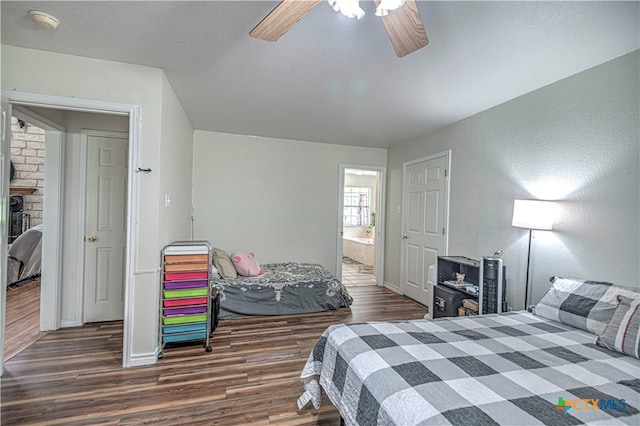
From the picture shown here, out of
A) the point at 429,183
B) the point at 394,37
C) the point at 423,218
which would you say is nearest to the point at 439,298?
the point at 423,218

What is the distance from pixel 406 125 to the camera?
3799 mm

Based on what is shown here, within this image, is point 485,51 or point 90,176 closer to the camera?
point 485,51

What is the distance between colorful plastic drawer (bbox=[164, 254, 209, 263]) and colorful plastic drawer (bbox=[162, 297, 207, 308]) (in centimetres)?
35

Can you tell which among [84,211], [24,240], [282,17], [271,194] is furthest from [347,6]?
[24,240]

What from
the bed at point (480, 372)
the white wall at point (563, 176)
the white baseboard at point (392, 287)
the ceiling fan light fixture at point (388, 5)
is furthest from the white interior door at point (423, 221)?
the ceiling fan light fixture at point (388, 5)

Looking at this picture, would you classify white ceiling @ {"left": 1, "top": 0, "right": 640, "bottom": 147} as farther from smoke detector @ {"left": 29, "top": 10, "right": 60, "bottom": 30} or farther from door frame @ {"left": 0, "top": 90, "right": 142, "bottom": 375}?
door frame @ {"left": 0, "top": 90, "right": 142, "bottom": 375}

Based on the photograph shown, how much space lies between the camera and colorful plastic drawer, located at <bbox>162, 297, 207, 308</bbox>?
257cm

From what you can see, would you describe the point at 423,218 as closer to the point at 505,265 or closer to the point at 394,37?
the point at 505,265

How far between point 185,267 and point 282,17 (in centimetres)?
214

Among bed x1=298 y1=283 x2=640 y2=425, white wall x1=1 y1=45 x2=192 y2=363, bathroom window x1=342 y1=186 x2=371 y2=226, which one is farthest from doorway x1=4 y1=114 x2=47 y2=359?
bathroom window x1=342 y1=186 x2=371 y2=226

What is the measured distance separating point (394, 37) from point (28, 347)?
3799 mm

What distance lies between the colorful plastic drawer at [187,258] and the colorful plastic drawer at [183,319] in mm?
507

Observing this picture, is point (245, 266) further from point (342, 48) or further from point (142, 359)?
point (342, 48)

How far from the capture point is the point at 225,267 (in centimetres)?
368
